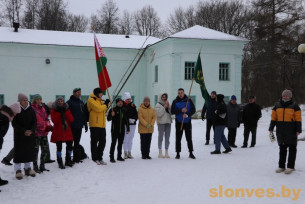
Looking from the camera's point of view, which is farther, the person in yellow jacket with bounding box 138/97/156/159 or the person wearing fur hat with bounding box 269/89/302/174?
the person in yellow jacket with bounding box 138/97/156/159

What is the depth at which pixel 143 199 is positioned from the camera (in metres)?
5.48

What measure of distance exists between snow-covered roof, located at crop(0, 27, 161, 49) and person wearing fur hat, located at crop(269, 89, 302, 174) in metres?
22.6

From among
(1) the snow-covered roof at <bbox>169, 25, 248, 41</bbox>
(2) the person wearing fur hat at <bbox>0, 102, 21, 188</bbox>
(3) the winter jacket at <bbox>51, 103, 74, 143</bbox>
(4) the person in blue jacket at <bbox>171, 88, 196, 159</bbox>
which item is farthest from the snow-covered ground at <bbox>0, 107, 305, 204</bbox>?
(1) the snow-covered roof at <bbox>169, 25, 248, 41</bbox>

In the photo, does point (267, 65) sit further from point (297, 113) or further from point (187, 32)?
point (297, 113)

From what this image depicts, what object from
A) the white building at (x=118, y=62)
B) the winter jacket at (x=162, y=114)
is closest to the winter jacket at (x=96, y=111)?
the winter jacket at (x=162, y=114)

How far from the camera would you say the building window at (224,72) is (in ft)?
84.1

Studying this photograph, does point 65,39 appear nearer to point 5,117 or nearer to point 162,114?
point 162,114

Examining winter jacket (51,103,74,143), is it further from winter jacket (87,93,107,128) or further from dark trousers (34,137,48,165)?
winter jacket (87,93,107,128)

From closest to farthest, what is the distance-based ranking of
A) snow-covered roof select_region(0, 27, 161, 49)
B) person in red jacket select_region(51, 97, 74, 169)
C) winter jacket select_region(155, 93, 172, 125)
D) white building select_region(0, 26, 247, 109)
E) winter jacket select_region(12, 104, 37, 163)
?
1. winter jacket select_region(12, 104, 37, 163)
2. person in red jacket select_region(51, 97, 74, 169)
3. winter jacket select_region(155, 93, 172, 125)
4. white building select_region(0, 26, 247, 109)
5. snow-covered roof select_region(0, 27, 161, 49)

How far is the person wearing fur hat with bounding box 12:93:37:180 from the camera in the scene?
649 centimetres

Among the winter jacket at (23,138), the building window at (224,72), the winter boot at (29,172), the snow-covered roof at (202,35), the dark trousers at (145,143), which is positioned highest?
the snow-covered roof at (202,35)

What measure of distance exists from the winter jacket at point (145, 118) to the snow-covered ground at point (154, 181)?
0.81m

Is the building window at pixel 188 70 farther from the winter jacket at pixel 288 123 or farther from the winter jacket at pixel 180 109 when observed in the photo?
the winter jacket at pixel 288 123

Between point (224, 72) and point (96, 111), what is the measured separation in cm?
1932
